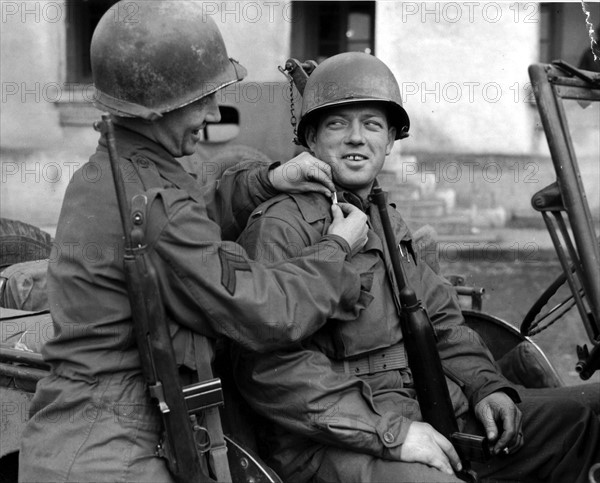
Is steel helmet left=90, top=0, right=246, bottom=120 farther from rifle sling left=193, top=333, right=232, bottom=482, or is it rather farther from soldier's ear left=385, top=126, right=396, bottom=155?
soldier's ear left=385, top=126, right=396, bottom=155

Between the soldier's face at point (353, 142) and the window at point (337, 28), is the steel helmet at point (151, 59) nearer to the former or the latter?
the soldier's face at point (353, 142)

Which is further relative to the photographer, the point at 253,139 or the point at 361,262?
the point at 253,139

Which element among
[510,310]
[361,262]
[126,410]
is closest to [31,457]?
[126,410]

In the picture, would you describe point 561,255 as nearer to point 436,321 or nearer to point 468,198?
point 436,321

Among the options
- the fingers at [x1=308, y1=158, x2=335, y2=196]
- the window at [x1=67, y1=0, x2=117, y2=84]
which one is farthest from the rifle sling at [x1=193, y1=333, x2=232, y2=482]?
the window at [x1=67, y1=0, x2=117, y2=84]

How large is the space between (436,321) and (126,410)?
4.36ft

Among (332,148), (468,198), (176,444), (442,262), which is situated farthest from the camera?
(468,198)

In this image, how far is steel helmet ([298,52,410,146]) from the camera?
3.09 meters

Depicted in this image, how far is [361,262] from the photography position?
3.02 m

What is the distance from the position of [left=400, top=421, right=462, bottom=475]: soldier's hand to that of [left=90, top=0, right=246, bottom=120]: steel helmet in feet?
3.93

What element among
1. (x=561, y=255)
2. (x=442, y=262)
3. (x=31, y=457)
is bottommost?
(x=442, y=262)

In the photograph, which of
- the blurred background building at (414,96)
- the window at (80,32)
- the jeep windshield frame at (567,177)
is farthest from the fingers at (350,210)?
the window at (80,32)

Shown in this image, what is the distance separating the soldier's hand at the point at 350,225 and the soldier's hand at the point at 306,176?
0.31ft

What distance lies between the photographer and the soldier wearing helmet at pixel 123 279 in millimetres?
2465
